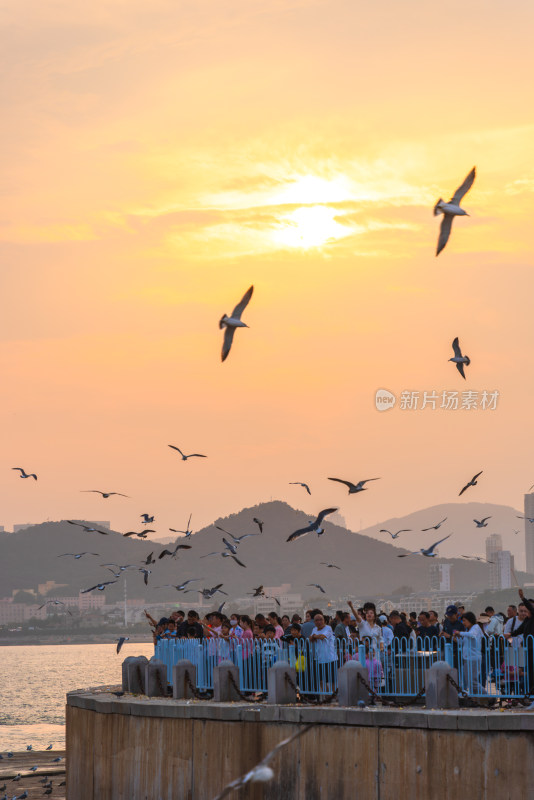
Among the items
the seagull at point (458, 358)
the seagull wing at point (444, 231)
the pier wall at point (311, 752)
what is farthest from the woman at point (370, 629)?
the seagull at point (458, 358)

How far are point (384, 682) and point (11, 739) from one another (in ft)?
191

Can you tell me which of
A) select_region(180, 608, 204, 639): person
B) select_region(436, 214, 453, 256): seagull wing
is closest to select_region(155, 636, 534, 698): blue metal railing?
select_region(180, 608, 204, 639): person

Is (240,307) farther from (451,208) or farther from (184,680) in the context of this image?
(184,680)

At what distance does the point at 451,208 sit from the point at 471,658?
8518 millimetres

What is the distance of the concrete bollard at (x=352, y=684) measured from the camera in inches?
787

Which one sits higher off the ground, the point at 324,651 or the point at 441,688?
the point at 324,651

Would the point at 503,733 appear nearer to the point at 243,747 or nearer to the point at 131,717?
the point at 243,747

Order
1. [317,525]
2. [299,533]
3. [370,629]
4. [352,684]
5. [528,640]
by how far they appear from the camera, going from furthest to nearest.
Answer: [317,525], [299,533], [370,629], [352,684], [528,640]

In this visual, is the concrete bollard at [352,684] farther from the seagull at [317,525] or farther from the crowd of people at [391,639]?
the seagull at [317,525]

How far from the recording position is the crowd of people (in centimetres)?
1944

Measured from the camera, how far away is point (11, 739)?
74062 millimetres

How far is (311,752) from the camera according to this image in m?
19.5

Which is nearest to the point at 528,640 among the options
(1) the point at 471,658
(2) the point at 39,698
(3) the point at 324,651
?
(1) the point at 471,658

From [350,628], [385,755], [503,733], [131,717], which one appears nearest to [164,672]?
[131,717]
